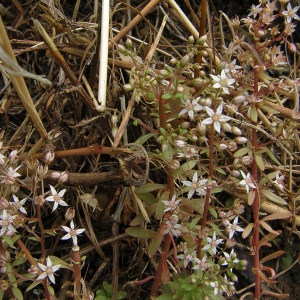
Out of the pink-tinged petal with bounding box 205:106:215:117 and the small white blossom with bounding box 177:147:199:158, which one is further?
the small white blossom with bounding box 177:147:199:158

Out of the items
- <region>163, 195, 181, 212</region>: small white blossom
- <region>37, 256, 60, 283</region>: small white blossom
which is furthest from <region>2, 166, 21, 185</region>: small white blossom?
<region>163, 195, 181, 212</region>: small white blossom

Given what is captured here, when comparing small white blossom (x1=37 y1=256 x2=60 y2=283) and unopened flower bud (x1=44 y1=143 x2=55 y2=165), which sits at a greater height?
unopened flower bud (x1=44 y1=143 x2=55 y2=165)

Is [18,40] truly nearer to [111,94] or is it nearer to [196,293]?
[111,94]

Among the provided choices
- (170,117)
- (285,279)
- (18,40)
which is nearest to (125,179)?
(170,117)

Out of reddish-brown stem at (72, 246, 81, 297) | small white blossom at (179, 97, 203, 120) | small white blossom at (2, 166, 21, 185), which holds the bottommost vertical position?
reddish-brown stem at (72, 246, 81, 297)

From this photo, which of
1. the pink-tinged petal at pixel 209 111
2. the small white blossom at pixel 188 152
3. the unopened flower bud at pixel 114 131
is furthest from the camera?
the unopened flower bud at pixel 114 131

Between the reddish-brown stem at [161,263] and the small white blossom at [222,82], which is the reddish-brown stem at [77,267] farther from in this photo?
the small white blossom at [222,82]

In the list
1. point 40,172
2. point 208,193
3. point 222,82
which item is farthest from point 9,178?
point 222,82

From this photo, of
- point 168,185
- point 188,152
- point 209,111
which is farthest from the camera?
point 168,185

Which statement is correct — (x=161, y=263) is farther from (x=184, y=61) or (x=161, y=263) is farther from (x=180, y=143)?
(x=184, y=61)

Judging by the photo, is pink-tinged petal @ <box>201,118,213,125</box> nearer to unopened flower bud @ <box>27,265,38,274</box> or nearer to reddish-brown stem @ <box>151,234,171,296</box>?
reddish-brown stem @ <box>151,234,171,296</box>

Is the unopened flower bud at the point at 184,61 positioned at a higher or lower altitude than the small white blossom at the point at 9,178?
lower

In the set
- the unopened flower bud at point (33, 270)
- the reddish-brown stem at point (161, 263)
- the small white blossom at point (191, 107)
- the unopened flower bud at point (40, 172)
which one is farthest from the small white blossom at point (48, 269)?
the small white blossom at point (191, 107)
